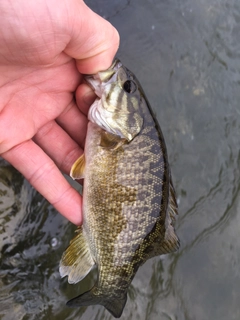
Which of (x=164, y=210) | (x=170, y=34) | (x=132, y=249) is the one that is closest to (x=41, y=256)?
(x=132, y=249)

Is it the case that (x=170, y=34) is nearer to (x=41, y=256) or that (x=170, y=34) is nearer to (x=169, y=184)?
(x=169, y=184)

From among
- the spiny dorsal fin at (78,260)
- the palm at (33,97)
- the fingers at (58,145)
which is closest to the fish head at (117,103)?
the palm at (33,97)

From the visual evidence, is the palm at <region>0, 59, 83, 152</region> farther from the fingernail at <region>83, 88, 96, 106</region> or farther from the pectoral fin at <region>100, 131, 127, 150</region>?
the pectoral fin at <region>100, 131, 127, 150</region>

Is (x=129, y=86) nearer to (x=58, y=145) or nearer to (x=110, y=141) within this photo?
(x=110, y=141)

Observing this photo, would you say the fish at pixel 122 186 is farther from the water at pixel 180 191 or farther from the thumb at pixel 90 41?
the water at pixel 180 191

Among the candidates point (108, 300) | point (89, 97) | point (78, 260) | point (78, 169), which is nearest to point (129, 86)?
point (89, 97)

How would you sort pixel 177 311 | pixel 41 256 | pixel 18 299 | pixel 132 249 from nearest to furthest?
pixel 132 249, pixel 18 299, pixel 41 256, pixel 177 311

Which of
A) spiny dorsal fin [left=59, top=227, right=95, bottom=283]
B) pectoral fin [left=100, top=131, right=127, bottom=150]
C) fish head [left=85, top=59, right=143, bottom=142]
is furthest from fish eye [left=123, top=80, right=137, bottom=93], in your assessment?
spiny dorsal fin [left=59, top=227, right=95, bottom=283]
